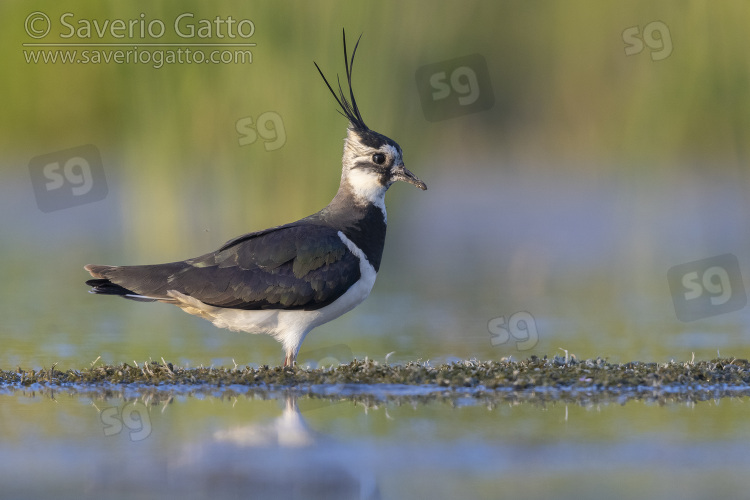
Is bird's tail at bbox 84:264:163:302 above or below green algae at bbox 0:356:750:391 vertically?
above

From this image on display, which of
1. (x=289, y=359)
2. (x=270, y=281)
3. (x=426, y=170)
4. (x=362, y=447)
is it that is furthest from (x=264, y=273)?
(x=426, y=170)

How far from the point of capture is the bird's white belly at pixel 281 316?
7648mm

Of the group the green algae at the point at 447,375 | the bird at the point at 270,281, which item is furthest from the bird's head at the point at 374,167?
the green algae at the point at 447,375

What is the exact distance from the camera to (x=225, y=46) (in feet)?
43.5

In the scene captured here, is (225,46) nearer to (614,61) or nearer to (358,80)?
(358,80)

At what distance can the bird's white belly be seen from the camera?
7.65 meters

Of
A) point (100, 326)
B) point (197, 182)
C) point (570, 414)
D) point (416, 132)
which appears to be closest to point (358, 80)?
point (416, 132)

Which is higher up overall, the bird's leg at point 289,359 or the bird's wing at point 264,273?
the bird's wing at point 264,273

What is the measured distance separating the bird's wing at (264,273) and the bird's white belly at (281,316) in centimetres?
5

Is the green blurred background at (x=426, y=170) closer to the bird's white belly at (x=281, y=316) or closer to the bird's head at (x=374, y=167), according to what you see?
the bird's white belly at (x=281, y=316)

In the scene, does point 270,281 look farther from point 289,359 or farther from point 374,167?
point 374,167

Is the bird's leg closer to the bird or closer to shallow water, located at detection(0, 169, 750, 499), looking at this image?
the bird

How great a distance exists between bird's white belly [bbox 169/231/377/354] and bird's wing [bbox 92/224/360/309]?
0.16ft

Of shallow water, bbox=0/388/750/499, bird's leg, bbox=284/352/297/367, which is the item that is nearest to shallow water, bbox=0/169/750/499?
shallow water, bbox=0/388/750/499
